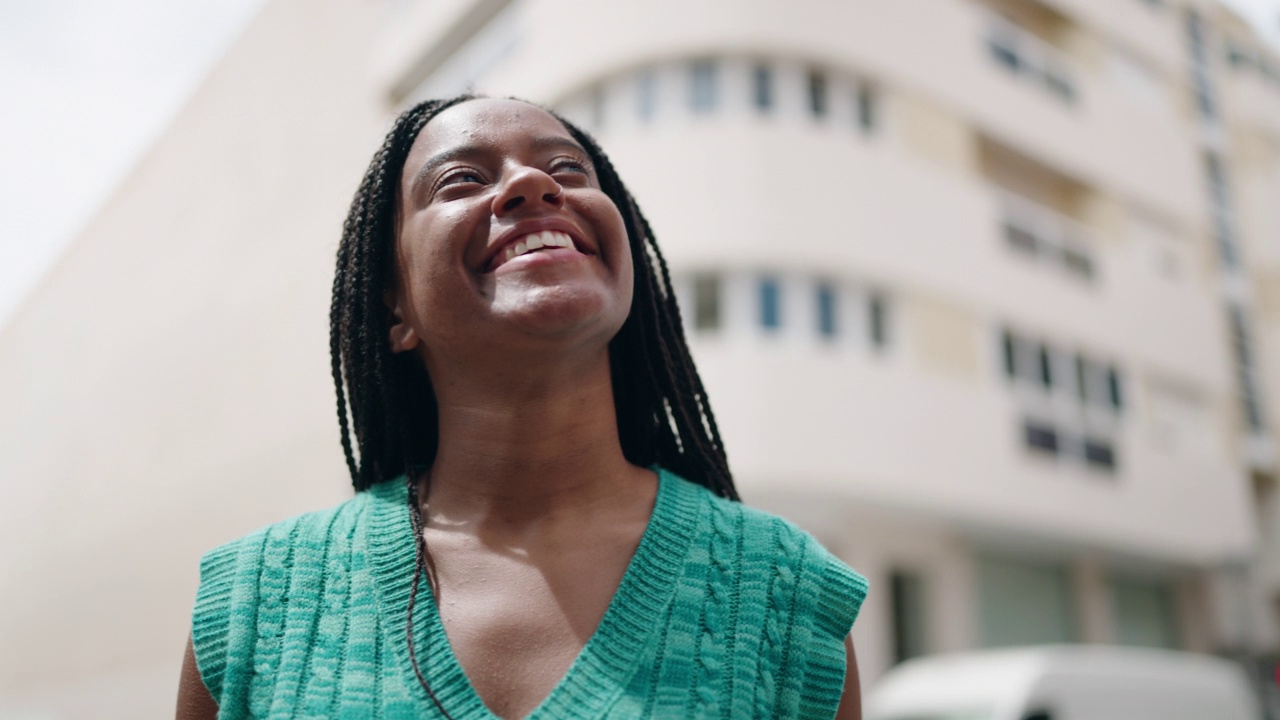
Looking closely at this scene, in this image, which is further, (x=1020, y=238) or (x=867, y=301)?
(x=1020, y=238)

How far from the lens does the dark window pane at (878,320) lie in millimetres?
14044

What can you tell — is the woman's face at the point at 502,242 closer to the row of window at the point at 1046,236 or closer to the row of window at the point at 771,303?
the row of window at the point at 771,303

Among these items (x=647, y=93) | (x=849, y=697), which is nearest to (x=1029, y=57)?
(x=647, y=93)

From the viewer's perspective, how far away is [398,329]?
6.58ft

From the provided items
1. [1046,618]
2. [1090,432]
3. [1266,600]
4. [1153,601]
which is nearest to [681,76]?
[1090,432]

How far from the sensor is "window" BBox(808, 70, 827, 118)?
14.4m

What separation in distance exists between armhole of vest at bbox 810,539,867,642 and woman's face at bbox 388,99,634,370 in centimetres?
49

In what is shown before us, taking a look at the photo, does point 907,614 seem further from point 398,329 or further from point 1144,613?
point 398,329

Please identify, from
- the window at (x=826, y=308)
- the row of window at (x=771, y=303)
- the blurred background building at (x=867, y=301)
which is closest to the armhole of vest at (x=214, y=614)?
the blurred background building at (x=867, y=301)

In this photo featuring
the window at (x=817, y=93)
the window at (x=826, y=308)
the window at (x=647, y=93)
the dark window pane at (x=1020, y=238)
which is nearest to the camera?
the window at (x=826, y=308)

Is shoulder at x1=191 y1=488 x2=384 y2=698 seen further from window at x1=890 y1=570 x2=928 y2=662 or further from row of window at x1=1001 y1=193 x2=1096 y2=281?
row of window at x1=1001 y1=193 x2=1096 y2=281

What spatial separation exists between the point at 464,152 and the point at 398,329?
31cm

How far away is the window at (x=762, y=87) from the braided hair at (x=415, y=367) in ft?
39.9

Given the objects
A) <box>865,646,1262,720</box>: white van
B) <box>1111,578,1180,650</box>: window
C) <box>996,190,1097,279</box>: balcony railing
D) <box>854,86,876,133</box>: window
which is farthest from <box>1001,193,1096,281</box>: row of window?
<box>865,646,1262,720</box>: white van
